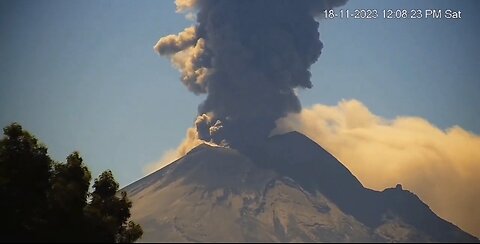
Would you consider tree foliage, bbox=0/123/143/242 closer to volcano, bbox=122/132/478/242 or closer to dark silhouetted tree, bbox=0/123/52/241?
dark silhouetted tree, bbox=0/123/52/241

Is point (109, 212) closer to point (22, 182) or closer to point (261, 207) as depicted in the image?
point (22, 182)

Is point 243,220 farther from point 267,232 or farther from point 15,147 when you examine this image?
point 15,147

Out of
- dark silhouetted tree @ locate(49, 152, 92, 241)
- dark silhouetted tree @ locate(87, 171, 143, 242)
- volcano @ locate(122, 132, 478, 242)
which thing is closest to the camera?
dark silhouetted tree @ locate(49, 152, 92, 241)

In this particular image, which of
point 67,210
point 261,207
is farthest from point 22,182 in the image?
point 261,207

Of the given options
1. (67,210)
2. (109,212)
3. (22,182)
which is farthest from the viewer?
(109,212)

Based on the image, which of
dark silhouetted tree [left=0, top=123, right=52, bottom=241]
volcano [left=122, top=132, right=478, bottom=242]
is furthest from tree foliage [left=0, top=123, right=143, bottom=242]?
volcano [left=122, top=132, right=478, bottom=242]
